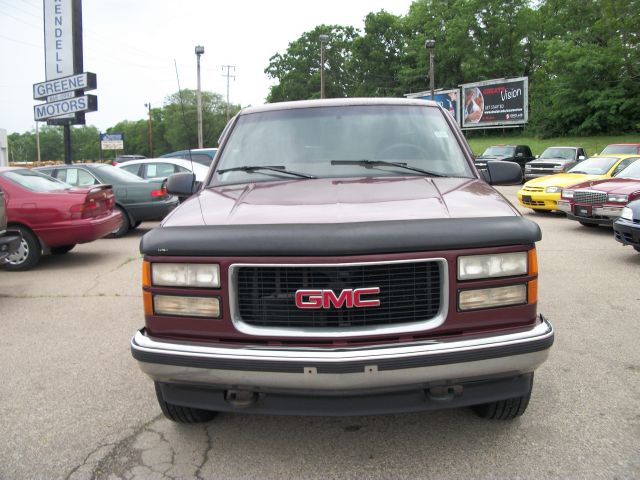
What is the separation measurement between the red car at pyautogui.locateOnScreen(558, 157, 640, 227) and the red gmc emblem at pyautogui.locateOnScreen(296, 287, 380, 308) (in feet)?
29.0

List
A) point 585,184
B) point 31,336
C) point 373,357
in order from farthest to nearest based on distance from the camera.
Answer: point 585,184, point 31,336, point 373,357

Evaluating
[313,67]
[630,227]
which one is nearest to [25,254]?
[630,227]

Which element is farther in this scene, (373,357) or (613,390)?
(613,390)

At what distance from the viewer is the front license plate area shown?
408 inches

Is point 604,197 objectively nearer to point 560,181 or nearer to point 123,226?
point 560,181

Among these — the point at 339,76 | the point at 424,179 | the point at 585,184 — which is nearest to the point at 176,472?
the point at 424,179

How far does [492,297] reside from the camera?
260cm

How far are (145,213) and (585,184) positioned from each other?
8.60 metres

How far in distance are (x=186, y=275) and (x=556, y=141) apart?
42722 mm

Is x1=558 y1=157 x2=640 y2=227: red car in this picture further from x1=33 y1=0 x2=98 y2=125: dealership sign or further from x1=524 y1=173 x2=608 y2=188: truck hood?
x1=33 y1=0 x2=98 y2=125: dealership sign

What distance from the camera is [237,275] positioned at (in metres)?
2.59

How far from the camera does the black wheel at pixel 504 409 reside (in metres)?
3.01

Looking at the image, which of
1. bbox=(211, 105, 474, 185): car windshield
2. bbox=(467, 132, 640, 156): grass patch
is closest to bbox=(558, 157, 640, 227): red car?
bbox=(211, 105, 474, 185): car windshield

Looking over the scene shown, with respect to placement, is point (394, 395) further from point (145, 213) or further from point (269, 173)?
point (145, 213)
